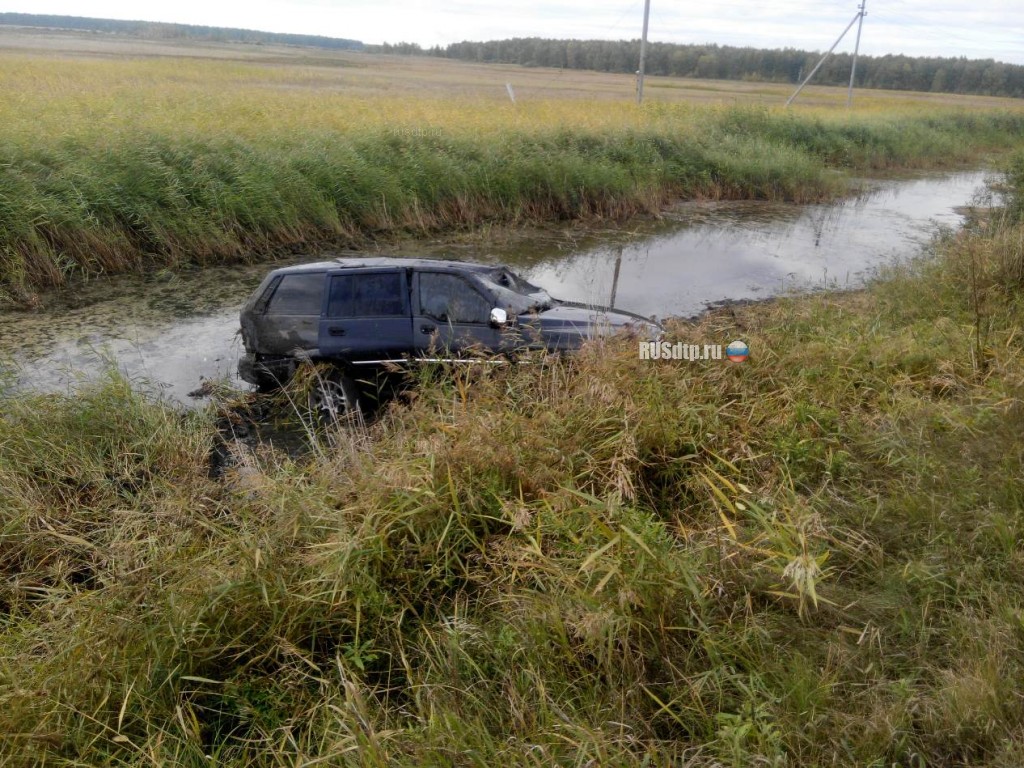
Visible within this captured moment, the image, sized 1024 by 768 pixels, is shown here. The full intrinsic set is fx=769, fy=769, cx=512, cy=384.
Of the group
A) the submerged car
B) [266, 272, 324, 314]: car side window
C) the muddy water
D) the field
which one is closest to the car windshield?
the submerged car

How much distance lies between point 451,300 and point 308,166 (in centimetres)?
950

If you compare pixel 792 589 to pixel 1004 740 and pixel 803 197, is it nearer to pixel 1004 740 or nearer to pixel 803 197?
pixel 1004 740

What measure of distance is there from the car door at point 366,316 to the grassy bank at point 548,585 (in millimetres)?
1522

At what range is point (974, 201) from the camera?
21.8 meters

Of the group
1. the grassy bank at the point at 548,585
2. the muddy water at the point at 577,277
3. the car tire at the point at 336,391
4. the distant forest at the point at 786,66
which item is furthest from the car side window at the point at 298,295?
the distant forest at the point at 786,66

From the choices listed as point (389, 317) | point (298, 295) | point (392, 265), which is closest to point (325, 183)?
point (298, 295)

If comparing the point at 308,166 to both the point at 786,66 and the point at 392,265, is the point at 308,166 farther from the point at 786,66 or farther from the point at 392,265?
the point at 786,66

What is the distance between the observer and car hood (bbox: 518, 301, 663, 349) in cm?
709

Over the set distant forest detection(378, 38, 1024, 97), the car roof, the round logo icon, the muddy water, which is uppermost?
distant forest detection(378, 38, 1024, 97)

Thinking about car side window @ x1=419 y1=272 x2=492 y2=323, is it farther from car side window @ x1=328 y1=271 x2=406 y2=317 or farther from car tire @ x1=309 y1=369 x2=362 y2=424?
car tire @ x1=309 y1=369 x2=362 y2=424

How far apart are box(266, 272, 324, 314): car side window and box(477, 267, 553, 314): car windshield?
1709 mm

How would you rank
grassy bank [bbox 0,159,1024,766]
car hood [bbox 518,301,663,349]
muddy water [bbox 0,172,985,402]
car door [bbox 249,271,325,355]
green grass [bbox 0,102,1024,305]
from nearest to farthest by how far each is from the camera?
1. grassy bank [bbox 0,159,1024,766]
2. car hood [bbox 518,301,663,349]
3. car door [bbox 249,271,325,355]
4. muddy water [bbox 0,172,985,402]
5. green grass [bbox 0,102,1024,305]

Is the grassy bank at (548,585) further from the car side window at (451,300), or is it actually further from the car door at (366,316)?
the car door at (366,316)

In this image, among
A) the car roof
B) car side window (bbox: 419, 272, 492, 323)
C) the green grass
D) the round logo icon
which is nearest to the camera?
the round logo icon
